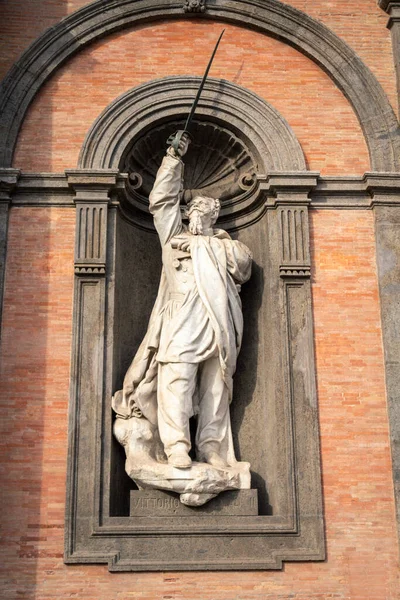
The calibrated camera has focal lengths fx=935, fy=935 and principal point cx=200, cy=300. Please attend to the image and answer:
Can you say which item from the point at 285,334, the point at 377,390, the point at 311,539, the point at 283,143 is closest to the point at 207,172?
the point at 283,143

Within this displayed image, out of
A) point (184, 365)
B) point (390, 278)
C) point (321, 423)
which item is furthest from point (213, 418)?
point (390, 278)

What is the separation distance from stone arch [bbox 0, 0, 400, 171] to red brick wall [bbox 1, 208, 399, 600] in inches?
44.2

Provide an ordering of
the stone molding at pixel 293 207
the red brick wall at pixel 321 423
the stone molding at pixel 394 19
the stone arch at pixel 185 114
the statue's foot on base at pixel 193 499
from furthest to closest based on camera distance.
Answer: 1. the stone molding at pixel 394 19
2. the stone arch at pixel 185 114
3. the stone molding at pixel 293 207
4. the statue's foot on base at pixel 193 499
5. the red brick wall at pixel 321 423

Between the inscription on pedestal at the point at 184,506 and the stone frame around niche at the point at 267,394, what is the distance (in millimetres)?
91

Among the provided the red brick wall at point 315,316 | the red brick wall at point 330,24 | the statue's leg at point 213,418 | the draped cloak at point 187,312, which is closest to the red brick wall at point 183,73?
the red brick wall at point 315,316

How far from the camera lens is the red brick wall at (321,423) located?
1002 cm

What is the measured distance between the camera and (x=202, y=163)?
41.9ft

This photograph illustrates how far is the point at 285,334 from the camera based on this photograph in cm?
1106

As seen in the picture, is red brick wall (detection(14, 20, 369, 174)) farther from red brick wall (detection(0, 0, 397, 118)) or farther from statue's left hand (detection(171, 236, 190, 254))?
statue's left hand (detection(171, 236, 190, 254))

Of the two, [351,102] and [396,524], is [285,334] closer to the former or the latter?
[396,524]

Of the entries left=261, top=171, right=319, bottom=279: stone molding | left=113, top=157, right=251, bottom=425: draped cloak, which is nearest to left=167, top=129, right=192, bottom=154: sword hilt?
left=113, top=157, right=251, bottom=425: draped cloak

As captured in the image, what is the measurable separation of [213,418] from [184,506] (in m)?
1.13

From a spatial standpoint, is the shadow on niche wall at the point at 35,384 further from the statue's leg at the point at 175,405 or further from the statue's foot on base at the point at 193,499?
the statue's foot on base at the point at 193,499

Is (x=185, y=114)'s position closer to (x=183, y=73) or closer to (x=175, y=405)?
(x=183, y=73)
